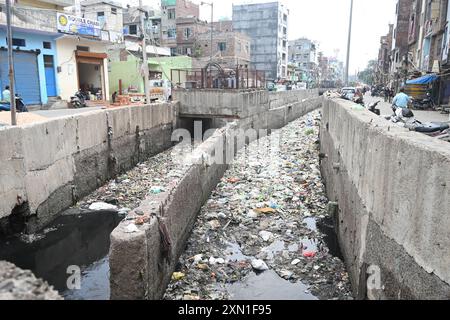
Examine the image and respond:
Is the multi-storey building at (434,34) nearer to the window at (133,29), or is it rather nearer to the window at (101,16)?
the window at (101,16)

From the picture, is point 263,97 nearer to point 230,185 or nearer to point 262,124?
point 262,124

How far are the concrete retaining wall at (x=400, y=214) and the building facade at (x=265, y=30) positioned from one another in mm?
49635

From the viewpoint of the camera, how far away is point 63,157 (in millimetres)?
7598

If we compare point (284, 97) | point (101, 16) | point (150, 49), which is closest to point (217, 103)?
point (284, 97)

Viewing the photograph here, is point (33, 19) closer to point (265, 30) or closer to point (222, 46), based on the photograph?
point (222, 46)

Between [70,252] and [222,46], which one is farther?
[222,46]

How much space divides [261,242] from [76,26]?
60.4ft

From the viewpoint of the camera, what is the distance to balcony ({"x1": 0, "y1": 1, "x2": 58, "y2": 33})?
16.8m

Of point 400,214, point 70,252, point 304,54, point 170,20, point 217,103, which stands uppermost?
point 170,20

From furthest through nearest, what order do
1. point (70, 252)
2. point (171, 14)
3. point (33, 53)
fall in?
point (171, 14), point (33, 53), point (70, 252)

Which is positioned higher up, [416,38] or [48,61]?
[416,38]

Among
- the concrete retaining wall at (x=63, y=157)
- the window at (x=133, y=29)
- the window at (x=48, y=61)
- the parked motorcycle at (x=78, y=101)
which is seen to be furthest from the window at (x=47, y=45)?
the window at (x=133, y=29)
